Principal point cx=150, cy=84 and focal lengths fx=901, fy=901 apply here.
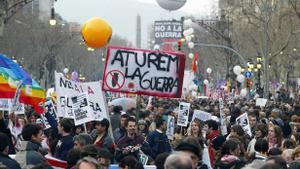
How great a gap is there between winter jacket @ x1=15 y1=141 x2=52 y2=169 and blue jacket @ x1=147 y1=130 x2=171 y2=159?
10.6ft

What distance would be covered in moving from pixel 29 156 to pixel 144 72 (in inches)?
175

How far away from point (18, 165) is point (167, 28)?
68.4 meters

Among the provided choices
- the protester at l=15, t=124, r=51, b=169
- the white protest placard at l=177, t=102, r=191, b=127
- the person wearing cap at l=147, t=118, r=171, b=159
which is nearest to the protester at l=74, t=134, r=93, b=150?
the protester at l=15, t=124, r=51, b=169

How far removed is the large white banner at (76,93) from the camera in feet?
46.1

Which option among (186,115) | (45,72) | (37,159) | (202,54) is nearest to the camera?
(37,159)

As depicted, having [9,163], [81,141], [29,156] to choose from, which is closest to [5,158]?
[9,163]

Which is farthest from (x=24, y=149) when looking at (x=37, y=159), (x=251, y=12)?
(x=251, y=12)

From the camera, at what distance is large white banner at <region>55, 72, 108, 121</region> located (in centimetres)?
1404

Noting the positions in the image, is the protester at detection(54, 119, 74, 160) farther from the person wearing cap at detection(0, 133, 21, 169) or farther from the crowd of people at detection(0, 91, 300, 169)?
the person wearing cap at detection(0, 133, 21, 169)

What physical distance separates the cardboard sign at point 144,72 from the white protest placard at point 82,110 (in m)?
0.47

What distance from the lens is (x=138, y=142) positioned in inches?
495

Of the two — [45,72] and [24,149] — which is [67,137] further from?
[45,72]

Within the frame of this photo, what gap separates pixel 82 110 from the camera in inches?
534

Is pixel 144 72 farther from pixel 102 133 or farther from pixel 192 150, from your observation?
pixel 192 150
